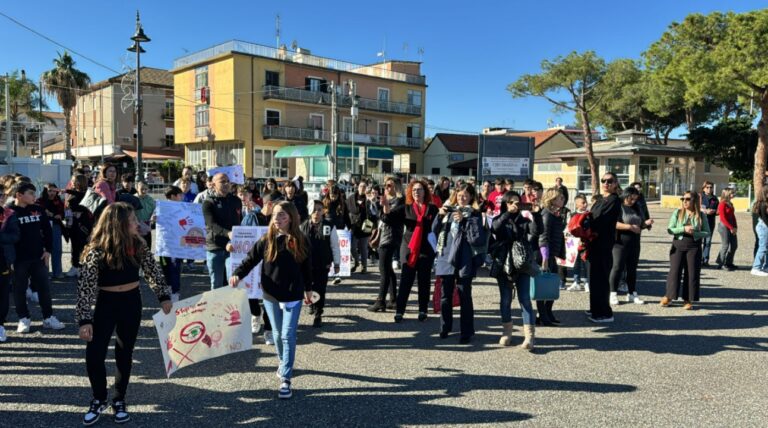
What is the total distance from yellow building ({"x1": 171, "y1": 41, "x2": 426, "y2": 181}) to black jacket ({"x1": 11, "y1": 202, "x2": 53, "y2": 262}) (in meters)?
30.7

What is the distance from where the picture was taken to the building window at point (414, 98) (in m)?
52.3

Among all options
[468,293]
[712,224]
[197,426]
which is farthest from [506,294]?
[712,224]

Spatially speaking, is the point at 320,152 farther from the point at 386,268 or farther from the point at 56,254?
the point at 386,268

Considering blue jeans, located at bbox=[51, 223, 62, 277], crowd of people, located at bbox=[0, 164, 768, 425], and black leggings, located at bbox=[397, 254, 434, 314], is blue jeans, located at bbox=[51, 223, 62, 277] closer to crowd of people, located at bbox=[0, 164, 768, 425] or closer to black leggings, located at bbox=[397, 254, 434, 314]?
crowd of people, located at bbox=[0, 164, 768, 425]

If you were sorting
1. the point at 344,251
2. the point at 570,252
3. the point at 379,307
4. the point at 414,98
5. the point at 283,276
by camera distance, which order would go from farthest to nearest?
the point at 414,98 < the point at 570,252 < the point at 344,251 < the point at 379,307 < the point at 283,276

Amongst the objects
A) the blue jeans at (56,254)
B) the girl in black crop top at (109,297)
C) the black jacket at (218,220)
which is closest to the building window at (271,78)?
the blue jeans at (56,254)

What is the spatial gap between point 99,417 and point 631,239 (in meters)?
7.30

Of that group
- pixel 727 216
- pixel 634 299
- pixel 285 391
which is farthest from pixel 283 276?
pixel 727 216

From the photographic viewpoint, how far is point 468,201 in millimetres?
6410

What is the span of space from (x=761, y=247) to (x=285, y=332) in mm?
10755

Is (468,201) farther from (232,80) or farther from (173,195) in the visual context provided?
(232,80)

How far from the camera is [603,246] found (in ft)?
23.5

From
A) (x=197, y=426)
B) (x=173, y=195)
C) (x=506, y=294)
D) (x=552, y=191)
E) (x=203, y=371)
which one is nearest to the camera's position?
(x=197, y=426)

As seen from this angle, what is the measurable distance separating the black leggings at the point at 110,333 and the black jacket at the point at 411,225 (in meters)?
3.56
